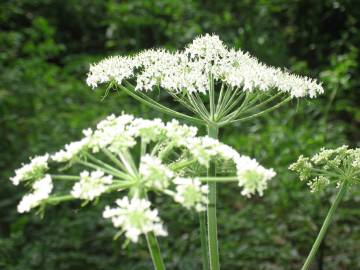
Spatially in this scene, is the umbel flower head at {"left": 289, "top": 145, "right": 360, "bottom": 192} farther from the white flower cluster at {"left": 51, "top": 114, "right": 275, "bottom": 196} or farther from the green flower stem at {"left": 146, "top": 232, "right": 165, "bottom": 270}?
the green flower stem at {"left": 146, "top": 232, "right": 165, "bottom": 270}

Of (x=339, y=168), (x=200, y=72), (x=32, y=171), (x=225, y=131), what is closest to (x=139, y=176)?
(x=32, y=171)

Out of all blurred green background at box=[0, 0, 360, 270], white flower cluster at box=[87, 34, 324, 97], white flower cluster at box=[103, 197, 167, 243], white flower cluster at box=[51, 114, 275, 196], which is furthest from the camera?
blurred green background at box=[0, 0, 360, 270]

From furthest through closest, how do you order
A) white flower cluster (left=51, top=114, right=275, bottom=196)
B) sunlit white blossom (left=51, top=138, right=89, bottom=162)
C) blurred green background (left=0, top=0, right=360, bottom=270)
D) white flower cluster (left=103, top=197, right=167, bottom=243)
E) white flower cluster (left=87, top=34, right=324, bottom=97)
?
blurred green background (left=0, top=0, right=360, bottom=270)
white flower cluster (left=87, top=34, right=324, bottom=97)
sunlit white blossom (left=51, top=138, right=89, bottom=162)
white flower cluster (left=51, top=114, right=275, bottom=196)
white flower cluster (left=103, top=197, right=167, bottom=243)

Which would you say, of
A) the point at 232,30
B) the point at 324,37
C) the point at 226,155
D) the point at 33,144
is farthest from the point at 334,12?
the point at 226,155

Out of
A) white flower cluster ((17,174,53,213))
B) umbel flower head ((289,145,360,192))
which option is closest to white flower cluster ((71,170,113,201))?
white flower cluster ((17,174,53,213))

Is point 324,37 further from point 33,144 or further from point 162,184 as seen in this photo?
point 162,184

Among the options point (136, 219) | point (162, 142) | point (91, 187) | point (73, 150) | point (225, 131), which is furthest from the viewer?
point (225, 131)

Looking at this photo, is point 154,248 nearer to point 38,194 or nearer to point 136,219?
point 136,219

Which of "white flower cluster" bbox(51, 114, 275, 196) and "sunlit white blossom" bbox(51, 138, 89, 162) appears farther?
"sunlit white blossom" bbox(51, 138, 89, 162)
